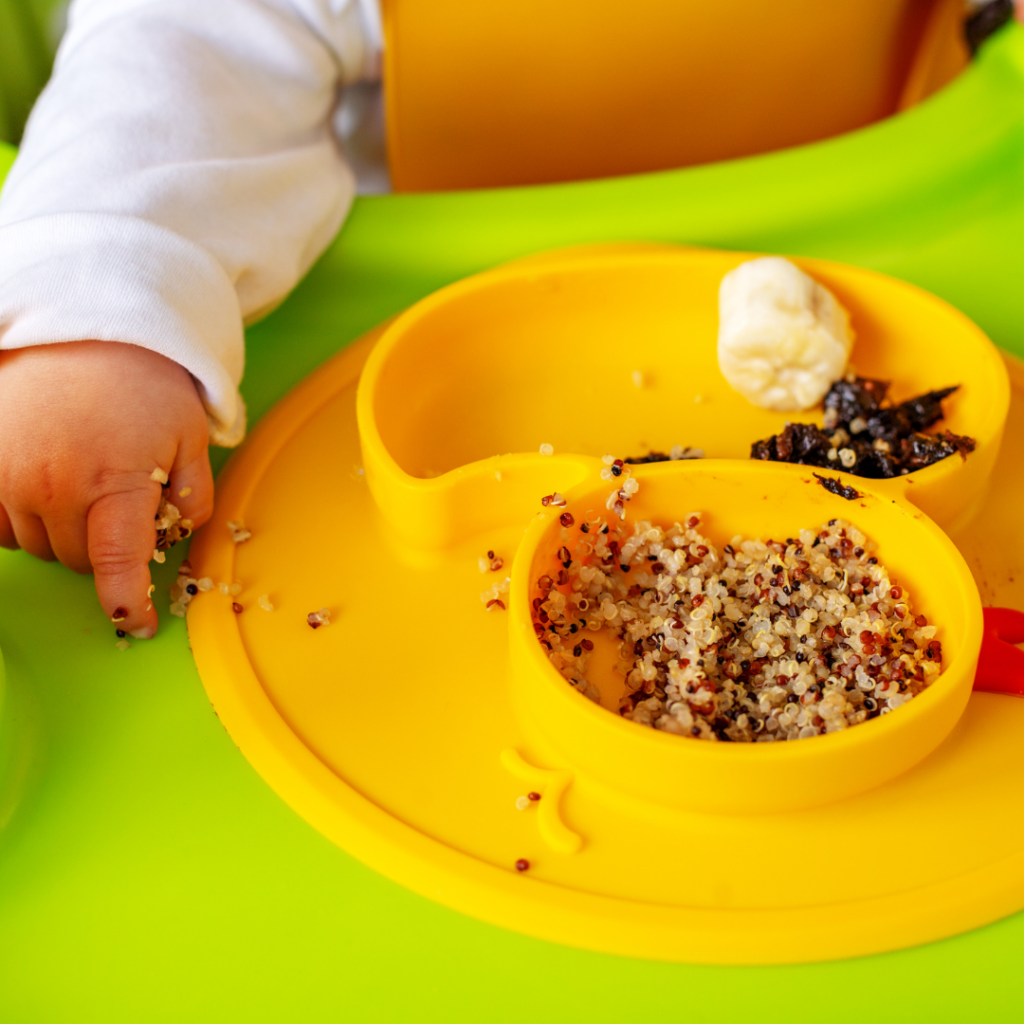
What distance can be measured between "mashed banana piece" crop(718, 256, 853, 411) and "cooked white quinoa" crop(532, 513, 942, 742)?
14 cm

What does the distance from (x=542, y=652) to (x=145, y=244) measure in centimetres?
39

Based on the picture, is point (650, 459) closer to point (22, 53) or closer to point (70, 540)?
point (70, 540)

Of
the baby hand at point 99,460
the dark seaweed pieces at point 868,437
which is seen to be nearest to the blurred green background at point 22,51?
the baby hand at point 99,460

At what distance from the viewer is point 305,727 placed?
562mm

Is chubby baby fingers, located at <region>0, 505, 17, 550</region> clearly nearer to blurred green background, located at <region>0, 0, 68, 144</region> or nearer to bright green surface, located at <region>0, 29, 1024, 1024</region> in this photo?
bright green surface, located at <region>0, 29, 1024, 1024</region>

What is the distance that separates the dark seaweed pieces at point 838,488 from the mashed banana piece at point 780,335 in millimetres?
123

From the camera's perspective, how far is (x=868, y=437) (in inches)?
26.4

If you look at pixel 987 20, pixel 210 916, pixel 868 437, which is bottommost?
pixel 210 916

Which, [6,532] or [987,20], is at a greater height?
[987,20]

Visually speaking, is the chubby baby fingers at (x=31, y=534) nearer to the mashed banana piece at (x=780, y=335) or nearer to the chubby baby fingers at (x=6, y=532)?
the chubby baby fingers at (x=6, y=532)

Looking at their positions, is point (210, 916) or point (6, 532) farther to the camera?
point (6, 532)

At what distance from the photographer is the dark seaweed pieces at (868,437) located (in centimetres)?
64

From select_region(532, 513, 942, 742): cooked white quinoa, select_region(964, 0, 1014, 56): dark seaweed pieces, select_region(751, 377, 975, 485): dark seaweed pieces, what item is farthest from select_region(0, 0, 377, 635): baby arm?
select_region(964, 0, 1014, 56): dark seaweed pieces

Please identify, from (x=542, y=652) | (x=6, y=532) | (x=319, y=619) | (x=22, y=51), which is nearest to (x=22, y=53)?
(x=22, y=51)
